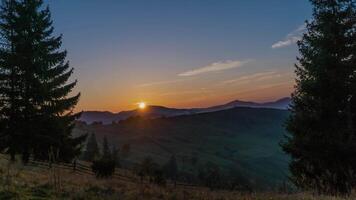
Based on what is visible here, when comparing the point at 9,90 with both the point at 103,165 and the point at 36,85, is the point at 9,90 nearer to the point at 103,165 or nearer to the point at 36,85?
the point at 36,85

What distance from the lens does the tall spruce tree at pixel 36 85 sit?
2391 cm

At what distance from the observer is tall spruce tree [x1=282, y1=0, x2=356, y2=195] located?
1970cm

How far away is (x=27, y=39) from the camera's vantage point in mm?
24250

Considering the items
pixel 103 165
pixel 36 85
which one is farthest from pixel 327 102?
pixel 36 85

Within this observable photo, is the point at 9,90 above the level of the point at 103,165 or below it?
above

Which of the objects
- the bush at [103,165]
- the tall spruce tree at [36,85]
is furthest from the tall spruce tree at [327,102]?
the tall spruce tree at [36,85]

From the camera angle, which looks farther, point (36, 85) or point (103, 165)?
point (36, 85)

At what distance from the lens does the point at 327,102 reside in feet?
66.6

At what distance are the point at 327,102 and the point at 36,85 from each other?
773 inches

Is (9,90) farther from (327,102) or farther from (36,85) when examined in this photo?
(327,102)

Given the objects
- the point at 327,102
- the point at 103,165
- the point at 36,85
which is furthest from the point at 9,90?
the point at 327,102

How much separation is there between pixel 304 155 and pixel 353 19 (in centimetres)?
943

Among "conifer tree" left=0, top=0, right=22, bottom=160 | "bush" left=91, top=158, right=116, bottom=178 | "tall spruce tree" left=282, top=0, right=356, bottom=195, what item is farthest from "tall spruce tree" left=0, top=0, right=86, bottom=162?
"tall spruce tree" left=282, top=0, right=356, bottom=195

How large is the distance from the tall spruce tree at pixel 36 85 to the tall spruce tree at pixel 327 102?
16.3 metres
